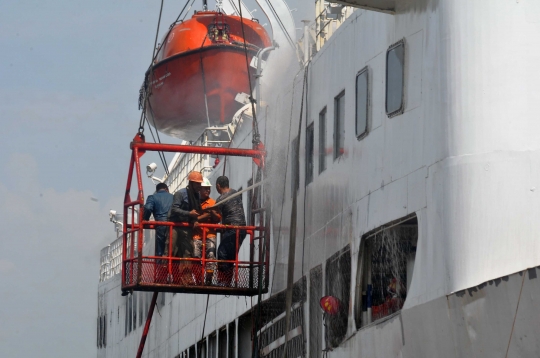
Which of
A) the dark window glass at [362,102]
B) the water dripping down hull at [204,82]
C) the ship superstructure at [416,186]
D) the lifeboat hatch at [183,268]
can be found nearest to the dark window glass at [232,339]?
the ship superstructure at [416,186]

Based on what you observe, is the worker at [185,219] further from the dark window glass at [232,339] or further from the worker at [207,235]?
the dark window glass at [232,339]

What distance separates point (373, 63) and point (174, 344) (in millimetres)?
12705

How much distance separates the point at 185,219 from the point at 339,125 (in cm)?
227

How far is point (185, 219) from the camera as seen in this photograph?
13164 mm

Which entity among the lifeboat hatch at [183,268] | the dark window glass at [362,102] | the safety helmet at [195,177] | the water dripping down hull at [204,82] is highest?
the water dripping down hull at [204,82]

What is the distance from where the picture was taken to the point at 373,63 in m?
11.6

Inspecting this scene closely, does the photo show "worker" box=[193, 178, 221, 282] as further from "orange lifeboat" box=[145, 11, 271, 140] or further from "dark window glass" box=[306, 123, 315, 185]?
"orange lifeboat" box=[145, 11, 271, 140]

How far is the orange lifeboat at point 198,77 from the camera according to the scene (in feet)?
83.8

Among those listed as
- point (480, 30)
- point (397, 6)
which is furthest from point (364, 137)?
point (480, 30)

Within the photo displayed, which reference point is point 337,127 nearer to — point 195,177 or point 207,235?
point 195,177

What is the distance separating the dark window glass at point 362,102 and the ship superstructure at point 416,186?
3cm

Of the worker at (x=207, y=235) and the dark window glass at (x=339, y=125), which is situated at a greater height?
the dark window glass at (x=339, y=125)

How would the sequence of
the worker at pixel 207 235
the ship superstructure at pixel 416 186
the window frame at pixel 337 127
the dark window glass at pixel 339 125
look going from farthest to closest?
the worker at pixel 207 235
the window frame at pixel 337 127
the dark window glass at pixel 339 125
the ship superstructure at pixel 416 186

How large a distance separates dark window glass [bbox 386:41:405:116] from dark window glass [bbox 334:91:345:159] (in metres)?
1.66
